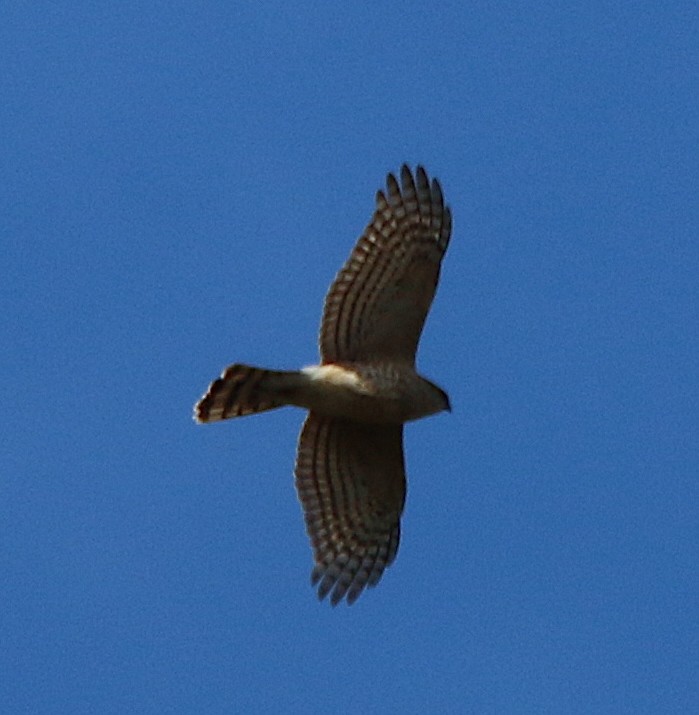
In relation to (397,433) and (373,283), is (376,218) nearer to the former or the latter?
(373,283)

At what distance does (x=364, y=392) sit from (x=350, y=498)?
4.29ft

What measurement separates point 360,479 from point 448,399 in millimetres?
994

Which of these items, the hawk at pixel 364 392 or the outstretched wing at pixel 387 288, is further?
the outstretched wing at pixel 387 288

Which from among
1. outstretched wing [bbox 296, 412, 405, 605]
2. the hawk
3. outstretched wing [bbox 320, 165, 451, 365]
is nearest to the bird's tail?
the hawk

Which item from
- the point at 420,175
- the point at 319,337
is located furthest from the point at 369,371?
the point at 420,175

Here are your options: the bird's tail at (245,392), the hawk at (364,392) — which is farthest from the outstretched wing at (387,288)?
the bird's tail at (245,392)

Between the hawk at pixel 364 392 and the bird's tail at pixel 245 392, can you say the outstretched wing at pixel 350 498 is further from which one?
the bird's tail at pixel 245 392

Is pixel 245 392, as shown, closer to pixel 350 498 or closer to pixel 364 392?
pixel 364 392

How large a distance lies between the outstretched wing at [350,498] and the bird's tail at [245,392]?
2.09ft

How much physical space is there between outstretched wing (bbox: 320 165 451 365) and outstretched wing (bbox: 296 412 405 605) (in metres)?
0.66

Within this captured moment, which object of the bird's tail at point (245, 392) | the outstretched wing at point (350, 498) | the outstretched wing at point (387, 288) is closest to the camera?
the bird's tail at point (245, 392)

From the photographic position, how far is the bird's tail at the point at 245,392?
16.4 metres

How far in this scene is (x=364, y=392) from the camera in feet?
54.3

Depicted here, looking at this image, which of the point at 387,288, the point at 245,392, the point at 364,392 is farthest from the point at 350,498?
the point at 387,288
